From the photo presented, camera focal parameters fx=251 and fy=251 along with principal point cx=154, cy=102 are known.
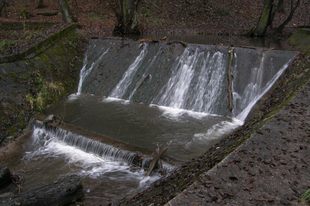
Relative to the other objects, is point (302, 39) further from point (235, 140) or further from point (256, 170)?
point (256, 170)

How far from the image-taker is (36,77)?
31.5ft

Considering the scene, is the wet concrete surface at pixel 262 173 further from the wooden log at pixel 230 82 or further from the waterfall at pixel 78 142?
the wooden log at pixel 230 82

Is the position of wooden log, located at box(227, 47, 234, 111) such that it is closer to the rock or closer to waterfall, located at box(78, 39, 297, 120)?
waterfall, located at box(78, 39, 297, 120)

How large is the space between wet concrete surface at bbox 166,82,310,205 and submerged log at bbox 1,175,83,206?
2.35 m

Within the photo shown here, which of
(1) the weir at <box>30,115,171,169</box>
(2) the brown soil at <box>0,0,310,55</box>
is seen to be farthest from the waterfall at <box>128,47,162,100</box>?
(2) the brown soil at <box>0,0,310,55</box>

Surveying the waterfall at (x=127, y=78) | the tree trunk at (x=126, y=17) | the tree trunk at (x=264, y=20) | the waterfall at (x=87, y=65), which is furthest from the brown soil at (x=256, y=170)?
the tree trunk at (x=126, y=17)

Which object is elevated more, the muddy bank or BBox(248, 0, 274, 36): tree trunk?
BBox(248, 0, 274, 36): tree trunk

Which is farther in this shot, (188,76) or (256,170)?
(188,76)

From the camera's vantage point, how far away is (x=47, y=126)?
7805mm

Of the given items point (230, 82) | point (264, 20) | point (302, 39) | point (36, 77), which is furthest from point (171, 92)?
point (264, 20)

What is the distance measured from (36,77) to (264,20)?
42.2 ft

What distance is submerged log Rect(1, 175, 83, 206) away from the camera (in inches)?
172

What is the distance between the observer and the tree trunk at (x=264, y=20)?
46.7ft

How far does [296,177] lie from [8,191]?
5666 millimetres
